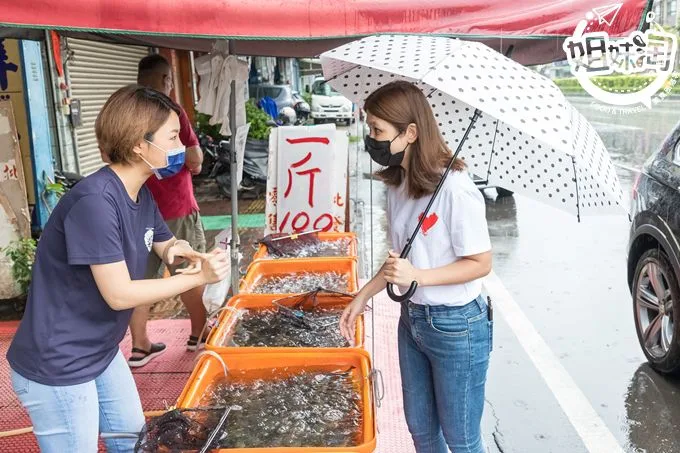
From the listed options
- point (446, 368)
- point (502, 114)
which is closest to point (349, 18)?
point (502, 114)

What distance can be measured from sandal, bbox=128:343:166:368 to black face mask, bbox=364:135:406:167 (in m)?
2.66

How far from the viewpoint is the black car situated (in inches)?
153

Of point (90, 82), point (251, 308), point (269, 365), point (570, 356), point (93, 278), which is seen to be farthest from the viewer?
point (90, 82)

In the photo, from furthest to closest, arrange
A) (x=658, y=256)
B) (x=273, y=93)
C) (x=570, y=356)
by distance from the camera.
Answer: (x=273, y=93) → (x=570, y=356) → (x=658, y=256)

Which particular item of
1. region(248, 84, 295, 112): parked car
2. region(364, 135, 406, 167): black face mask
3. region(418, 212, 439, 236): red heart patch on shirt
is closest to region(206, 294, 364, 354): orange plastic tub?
region(418, 212, 439, 236): red heart patch on shirt

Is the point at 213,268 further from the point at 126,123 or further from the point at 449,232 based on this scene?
the point at 449,232

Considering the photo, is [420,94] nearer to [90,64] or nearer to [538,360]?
[538,360]

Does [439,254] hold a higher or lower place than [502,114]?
lower

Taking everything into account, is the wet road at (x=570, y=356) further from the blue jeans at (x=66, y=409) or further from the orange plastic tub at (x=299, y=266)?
the blue jeans at (x=66, y=409)

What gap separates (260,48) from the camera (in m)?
4.62

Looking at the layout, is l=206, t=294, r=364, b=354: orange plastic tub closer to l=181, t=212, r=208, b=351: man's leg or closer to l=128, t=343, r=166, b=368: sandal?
l=181, t=212, r=208, b=351: man's leg

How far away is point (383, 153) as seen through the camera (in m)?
2.23

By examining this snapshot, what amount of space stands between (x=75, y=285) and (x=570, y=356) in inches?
149

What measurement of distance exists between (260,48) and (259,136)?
6490mm
